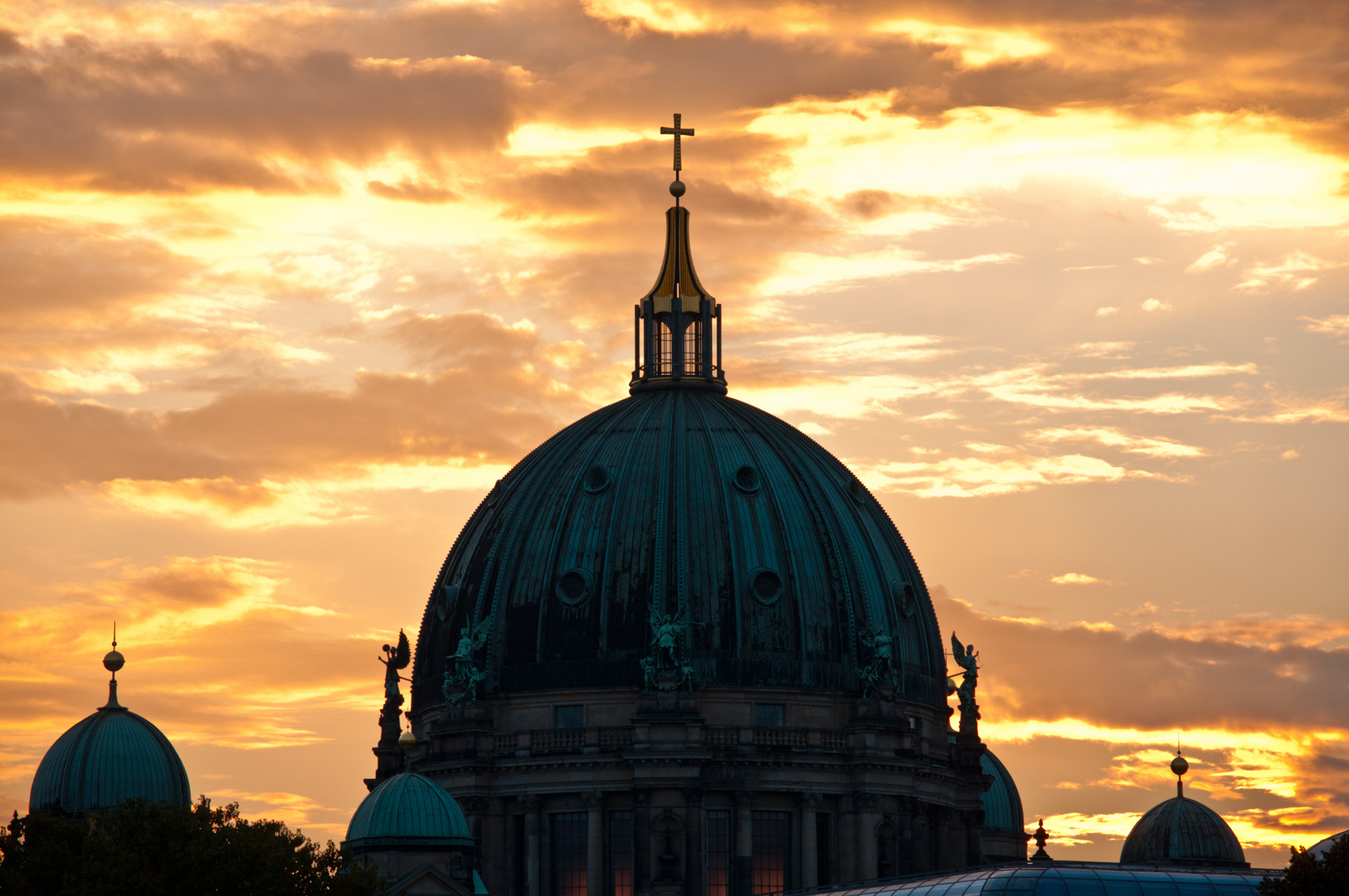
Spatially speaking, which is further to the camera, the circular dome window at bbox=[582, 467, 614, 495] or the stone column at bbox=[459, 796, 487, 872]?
the circular dome window at bbox=[582, 467, 614, 495]

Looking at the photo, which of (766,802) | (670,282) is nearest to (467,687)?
(766,802)

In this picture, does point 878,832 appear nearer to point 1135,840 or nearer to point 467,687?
point 467,687

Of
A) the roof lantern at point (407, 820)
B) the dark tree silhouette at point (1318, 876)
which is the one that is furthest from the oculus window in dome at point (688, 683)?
the dark tree silhouette at point (1318, 876)

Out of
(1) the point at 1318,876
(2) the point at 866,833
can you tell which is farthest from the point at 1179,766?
(1) the point at 1318,876

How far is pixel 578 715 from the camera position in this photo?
13275 centimetres

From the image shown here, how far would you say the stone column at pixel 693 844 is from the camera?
130 metres

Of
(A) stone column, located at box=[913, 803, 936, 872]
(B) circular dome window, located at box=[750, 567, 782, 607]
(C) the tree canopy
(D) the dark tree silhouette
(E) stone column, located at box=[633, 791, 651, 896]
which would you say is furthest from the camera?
(A) stone column, located at box=[913, 803, 936, 872]

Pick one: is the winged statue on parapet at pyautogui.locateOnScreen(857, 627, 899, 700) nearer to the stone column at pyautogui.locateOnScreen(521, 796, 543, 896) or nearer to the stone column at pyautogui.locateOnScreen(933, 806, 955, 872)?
the stone column at pyautogui.locateOnScreen(933, 806, 955, 872)

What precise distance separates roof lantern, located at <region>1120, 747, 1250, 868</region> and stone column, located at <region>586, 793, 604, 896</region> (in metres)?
36.4

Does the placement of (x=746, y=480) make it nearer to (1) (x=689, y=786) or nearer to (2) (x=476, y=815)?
(1) (x=689, y=786)

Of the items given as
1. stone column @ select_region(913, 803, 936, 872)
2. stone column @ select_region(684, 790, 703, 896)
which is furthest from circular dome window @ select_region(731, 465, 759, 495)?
stone column @ select_region(913, 803, 936, 872)

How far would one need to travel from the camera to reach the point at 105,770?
135750 mm

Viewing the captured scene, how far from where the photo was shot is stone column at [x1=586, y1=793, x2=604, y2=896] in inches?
5138

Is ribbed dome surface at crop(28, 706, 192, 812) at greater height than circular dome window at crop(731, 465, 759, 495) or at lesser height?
lesser
